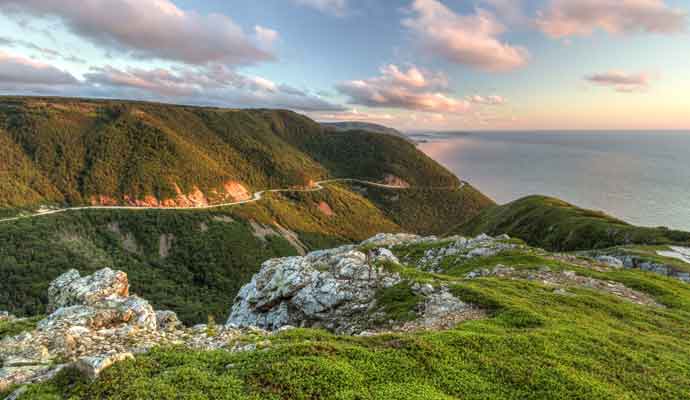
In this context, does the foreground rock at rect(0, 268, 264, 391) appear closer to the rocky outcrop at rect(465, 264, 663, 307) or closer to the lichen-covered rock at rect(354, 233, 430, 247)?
the rocky outcrop at rect(465, 264, 663, 307)

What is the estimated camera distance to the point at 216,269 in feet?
407

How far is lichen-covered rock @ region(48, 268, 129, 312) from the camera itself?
69.2 feet

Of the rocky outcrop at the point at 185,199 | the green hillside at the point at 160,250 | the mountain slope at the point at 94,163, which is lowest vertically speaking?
the green hillside at the point at 160,250

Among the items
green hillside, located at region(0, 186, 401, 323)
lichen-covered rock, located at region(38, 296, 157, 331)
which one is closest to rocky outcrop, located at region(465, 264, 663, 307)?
lichen-covered rock, located at region(38, 296, 157, 331)

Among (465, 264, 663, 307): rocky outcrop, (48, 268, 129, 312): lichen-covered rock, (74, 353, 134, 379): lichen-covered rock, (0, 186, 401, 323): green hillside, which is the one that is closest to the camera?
(74, 353, 134, 379): lichen-covered rock

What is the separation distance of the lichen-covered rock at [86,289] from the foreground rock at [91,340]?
62 cm

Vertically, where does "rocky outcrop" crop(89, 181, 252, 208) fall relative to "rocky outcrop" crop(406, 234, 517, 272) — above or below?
below

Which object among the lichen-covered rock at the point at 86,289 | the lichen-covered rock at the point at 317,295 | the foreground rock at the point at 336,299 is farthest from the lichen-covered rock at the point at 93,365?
the lichen-covered rock at the point at 86,289

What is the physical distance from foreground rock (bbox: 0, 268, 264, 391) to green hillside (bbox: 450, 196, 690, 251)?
65.2 m

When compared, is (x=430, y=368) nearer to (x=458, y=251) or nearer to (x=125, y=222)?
(x=458, y=251)

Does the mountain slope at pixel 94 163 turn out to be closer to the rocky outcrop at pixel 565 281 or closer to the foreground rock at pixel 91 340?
the foreground rock at pixel 91 340

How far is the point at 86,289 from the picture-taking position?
859 inches

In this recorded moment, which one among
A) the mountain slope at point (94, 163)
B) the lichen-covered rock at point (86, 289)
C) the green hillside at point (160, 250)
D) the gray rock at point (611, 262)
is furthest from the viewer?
the mountain slope at point (94, 163)

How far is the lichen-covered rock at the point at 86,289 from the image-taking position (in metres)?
21.1
